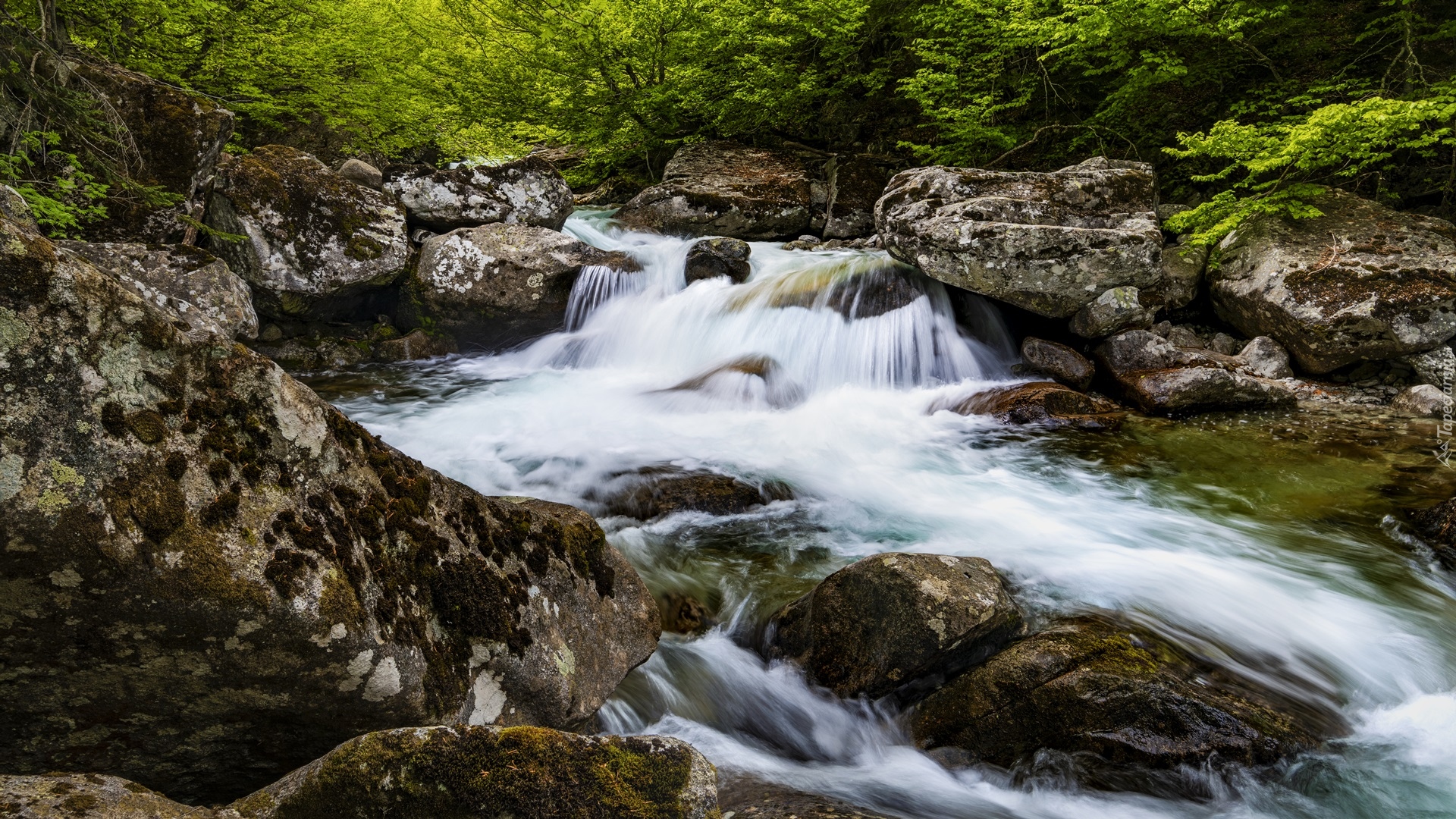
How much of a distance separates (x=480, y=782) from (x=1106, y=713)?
116 inches

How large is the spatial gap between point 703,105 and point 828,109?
3534mm

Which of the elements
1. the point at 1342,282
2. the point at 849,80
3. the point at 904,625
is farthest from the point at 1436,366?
the point at 849,80

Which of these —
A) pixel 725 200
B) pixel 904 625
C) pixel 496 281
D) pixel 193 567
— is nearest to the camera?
pixel 193 567

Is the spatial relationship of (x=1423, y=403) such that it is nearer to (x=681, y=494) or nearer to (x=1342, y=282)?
(x=1342, y=282)

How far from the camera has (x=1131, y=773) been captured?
10.8 feet

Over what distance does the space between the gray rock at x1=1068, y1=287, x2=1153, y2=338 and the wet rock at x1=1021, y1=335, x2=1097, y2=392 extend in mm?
386

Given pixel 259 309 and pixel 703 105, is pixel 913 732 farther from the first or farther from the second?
pixel 703 105

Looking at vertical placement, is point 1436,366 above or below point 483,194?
below

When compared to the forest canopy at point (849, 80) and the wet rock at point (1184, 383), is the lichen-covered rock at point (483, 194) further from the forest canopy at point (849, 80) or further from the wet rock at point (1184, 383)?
the wet rock at point (1184, 383)

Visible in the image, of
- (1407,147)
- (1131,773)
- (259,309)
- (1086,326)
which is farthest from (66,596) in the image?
(1407,147)

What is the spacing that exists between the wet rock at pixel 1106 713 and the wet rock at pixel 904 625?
0.13 m

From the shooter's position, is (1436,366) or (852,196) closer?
(1436,366)

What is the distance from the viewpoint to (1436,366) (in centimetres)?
880

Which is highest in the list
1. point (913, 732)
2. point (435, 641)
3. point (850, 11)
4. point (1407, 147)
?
point (850, 11)
